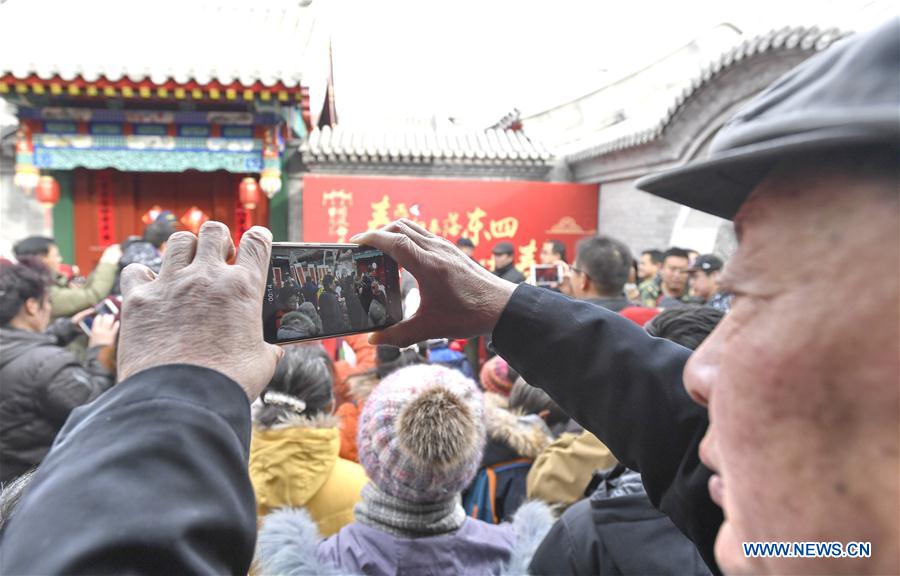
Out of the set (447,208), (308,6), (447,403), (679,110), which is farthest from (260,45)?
(447,403)

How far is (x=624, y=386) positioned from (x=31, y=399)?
77.9 inches

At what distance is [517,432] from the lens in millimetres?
1867

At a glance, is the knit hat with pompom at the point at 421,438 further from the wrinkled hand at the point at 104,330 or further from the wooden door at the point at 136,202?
the wooden door at the point at 136,202

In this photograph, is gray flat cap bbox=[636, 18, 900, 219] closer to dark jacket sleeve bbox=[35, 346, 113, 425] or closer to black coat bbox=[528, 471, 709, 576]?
black coat bbox=[528, 471, 709, 576]

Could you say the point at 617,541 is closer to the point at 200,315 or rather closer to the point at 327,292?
the point at 327,292

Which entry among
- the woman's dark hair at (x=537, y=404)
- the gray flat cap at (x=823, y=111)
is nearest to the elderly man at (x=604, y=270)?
the woman's dark hair at (x=537, y=404)

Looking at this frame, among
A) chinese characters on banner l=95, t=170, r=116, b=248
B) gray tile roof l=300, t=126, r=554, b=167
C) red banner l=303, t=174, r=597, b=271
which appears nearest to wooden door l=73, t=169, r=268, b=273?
chinese characters on banner l=95, t=170, r=116, b=248

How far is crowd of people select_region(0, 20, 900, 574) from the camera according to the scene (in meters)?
0.44

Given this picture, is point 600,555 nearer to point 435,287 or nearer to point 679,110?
point 435,287

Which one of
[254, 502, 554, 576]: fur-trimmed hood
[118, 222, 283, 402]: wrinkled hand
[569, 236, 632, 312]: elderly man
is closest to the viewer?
[118, 222, 283, 402]: wrinkled hand

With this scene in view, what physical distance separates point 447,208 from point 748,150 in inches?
271

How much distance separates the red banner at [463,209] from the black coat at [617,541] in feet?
19.6

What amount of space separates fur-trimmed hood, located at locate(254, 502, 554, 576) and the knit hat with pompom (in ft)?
0.40

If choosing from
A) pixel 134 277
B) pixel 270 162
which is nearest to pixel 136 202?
pixel 270 162
